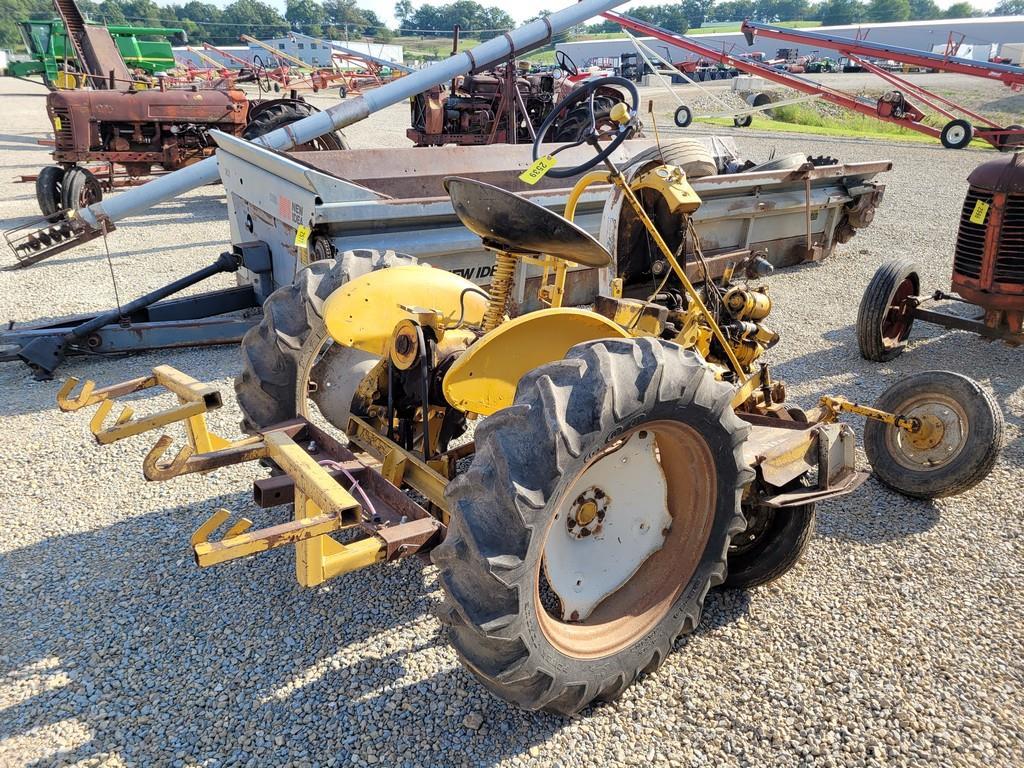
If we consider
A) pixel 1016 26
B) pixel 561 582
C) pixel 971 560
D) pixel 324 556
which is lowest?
pixel 971 560

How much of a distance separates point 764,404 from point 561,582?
1.53m

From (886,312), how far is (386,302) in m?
3.95

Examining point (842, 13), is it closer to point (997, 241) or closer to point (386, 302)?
point (997, 241)

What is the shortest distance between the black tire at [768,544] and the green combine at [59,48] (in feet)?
61.0

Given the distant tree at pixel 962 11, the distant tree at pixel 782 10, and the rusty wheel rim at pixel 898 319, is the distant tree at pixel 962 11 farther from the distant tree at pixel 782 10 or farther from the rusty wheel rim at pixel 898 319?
the rusty wheel rim at pixel 898 319

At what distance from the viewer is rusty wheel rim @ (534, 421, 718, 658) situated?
2195 millimetres

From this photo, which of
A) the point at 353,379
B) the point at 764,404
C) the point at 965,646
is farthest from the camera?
the point at 764,404

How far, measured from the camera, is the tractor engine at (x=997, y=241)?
16.1 ft

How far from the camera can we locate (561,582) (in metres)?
2.24

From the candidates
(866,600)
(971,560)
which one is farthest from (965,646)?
(971,560)

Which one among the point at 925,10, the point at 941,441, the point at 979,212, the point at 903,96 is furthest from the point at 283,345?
the point at 925,10

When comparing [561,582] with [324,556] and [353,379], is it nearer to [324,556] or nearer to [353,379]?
[324,556]

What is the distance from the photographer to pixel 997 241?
5004 mm

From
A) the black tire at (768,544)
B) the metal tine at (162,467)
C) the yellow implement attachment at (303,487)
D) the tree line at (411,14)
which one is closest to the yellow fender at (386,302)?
the yellow implement attachment at (303,487)
